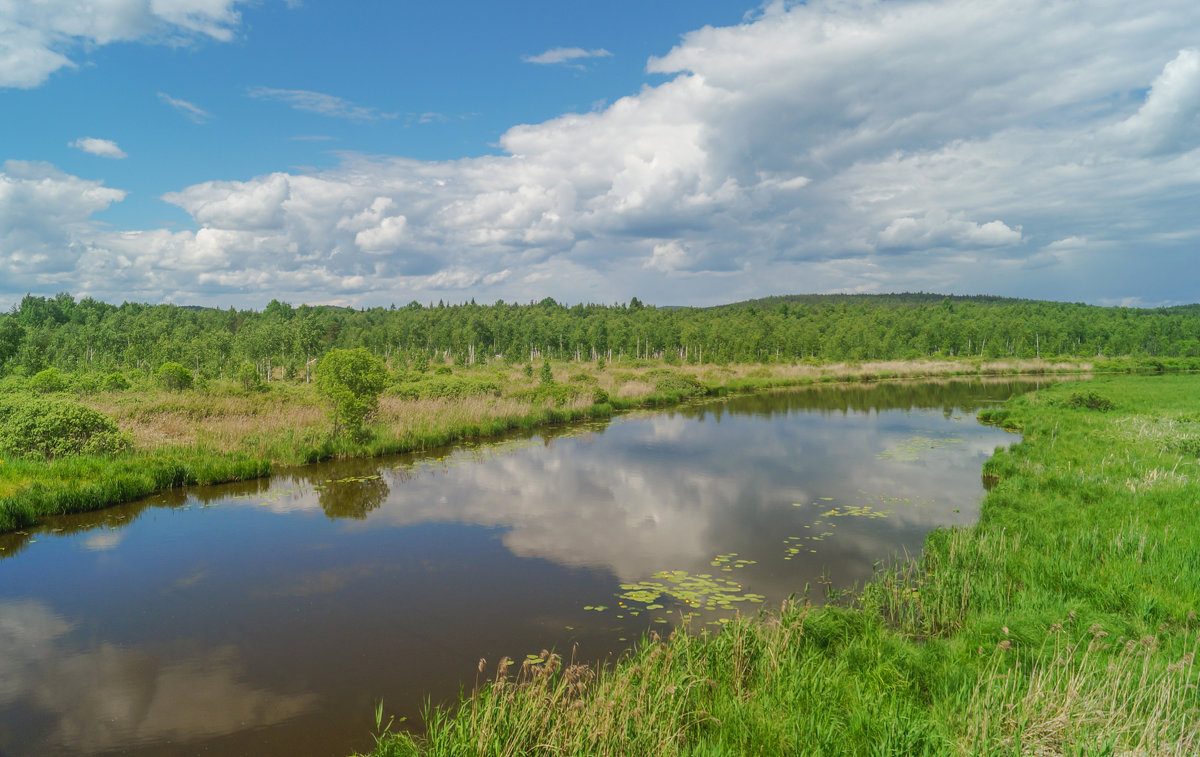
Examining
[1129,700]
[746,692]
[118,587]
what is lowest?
[118,587]

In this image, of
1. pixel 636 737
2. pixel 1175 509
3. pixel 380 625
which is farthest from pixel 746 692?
pixel 1175 509

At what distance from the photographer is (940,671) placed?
222 inches

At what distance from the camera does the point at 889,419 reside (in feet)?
94.5

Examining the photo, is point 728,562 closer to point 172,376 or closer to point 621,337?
point 172,376

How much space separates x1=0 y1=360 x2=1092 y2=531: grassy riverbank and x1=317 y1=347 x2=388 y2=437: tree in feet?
2.19

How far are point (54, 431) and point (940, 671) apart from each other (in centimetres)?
1882

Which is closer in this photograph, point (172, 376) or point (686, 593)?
point (686, 593)

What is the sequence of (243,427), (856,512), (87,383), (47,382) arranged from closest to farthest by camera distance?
(856,512)
(243,427)
(47,382)
(87,383)

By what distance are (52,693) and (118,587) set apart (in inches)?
133

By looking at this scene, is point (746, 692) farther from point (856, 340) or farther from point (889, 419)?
point (856, 340)

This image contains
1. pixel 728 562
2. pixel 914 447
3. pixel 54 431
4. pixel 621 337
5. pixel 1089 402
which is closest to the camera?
pixel 728 562

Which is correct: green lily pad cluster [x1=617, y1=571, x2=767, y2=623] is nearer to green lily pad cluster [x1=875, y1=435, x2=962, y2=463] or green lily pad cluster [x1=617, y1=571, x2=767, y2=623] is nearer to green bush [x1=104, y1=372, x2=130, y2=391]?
green lily pad cluster [x1=875, y1=435, x2=962, y2=463]

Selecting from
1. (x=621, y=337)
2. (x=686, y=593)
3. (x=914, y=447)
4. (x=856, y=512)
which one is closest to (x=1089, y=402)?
(x=914, y=447)

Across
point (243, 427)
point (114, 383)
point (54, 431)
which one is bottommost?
point (243, 427)
